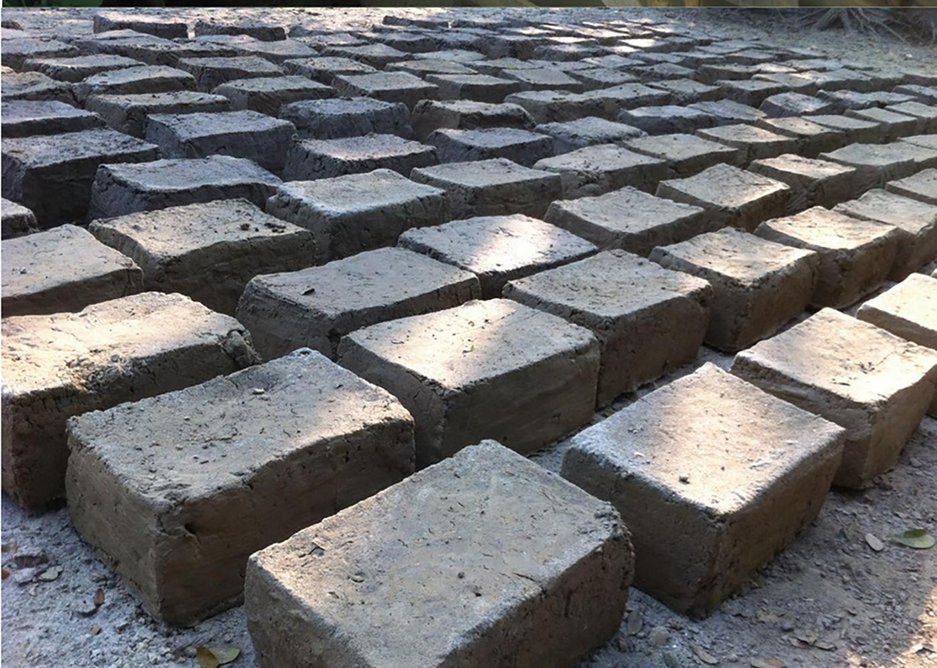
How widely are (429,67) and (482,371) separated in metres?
3.25

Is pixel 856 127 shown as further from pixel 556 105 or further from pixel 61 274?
pixel 61 274

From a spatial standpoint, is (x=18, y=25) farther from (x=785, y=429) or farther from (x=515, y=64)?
(x=785, y=429)

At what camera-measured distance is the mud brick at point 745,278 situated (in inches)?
101

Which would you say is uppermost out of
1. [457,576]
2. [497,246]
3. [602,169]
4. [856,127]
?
[856,127]

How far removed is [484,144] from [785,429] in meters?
1.98

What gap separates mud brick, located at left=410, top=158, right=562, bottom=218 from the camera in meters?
2.99

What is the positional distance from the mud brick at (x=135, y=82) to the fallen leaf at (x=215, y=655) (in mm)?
2864

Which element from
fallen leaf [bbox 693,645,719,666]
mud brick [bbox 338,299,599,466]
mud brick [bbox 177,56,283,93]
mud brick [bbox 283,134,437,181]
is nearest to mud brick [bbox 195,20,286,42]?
mud brick [bbox 177,56,283,93]

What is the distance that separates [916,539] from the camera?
1926 mm

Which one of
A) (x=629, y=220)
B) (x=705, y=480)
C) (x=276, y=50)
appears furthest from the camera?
(x=276, y=50)

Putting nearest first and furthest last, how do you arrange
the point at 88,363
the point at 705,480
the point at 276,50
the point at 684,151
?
the point at 705,480, the point at 88,363, the point at 684,151, the point at 276,50

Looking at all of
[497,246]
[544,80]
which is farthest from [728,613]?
[544,80]

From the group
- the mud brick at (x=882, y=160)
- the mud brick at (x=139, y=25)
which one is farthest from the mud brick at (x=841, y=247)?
the mud brick at (x=139, y=25)

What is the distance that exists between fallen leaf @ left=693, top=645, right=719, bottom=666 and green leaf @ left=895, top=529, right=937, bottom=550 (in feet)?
1.96
